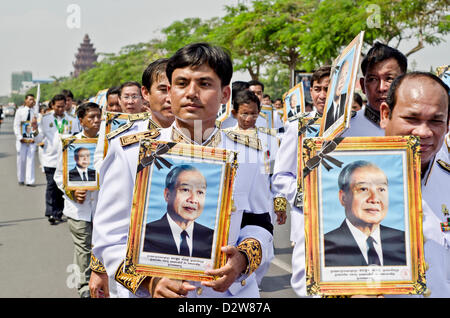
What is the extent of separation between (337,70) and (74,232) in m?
3.56

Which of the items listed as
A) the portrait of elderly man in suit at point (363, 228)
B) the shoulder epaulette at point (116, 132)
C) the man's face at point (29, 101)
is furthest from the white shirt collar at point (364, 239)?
the man's face at point (29, 101)

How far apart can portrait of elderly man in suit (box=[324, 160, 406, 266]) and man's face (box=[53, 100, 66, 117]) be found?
9414 millimetres

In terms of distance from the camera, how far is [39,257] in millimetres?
6652

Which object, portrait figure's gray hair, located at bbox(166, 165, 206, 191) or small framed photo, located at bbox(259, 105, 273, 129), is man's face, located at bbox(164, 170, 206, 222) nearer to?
portrait figure's gray hair, located at bbox(166, 165, 206, 191)

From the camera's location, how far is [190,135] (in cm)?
221

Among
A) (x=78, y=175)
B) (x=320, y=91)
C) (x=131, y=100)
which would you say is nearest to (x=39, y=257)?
(x=78, y=175)

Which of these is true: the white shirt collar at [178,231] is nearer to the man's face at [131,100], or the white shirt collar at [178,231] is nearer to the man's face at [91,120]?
the man's face at [131,100]

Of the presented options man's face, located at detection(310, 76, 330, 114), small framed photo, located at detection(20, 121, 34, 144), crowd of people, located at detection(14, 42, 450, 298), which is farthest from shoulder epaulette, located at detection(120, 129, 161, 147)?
small framed photo, located at detection(20, 121, 34, 144)

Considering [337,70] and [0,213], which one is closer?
[337,70]

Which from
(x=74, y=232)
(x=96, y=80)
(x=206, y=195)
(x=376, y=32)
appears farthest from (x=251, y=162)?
(x=96, y=80)
